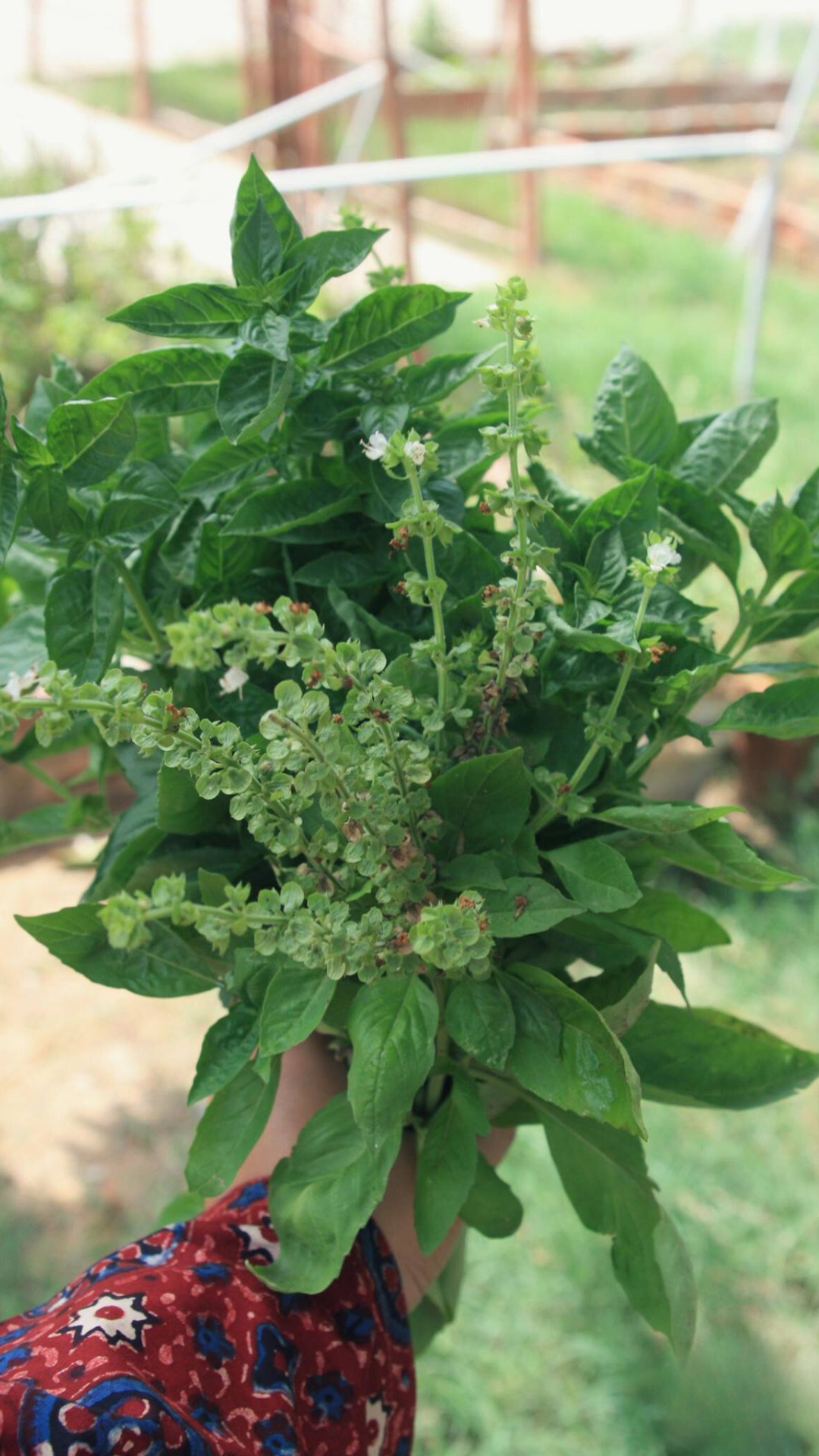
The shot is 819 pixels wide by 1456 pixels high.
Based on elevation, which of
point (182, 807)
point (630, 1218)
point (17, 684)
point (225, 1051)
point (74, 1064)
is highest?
point (17, 684)

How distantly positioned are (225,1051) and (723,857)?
0.86 feet

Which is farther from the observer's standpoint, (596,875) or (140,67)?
(140,67)

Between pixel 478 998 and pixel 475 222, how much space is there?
5.69 m

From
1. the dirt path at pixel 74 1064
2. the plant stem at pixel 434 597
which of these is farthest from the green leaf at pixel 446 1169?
the dirt path at pixel 74 1064

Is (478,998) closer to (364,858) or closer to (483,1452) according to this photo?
(364,858)

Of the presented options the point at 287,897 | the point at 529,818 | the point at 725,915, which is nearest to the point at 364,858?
the point at 287,897

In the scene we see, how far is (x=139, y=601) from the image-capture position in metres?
0.63

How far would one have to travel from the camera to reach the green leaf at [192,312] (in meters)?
0.57

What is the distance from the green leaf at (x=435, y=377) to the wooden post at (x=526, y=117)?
4457mm

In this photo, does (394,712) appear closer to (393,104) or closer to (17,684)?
(17,684)

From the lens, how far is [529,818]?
0.66 meters

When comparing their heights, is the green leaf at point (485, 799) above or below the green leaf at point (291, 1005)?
above

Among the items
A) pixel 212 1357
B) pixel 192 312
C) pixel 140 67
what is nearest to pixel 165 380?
pixel 192 312

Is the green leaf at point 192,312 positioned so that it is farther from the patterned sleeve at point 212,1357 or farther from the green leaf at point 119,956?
the patterned sleeve at point 212,1357
